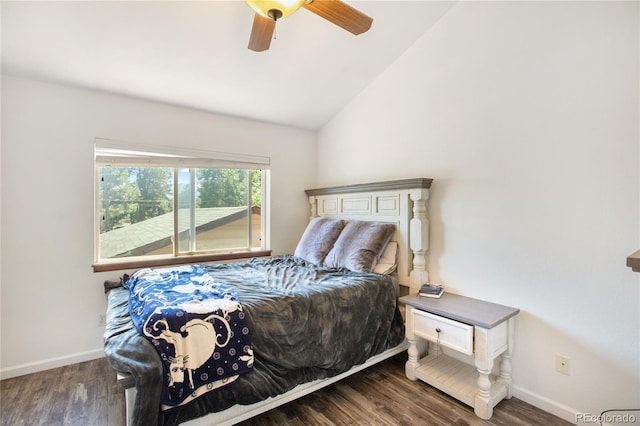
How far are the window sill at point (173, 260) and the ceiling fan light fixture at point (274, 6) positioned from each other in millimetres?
2258

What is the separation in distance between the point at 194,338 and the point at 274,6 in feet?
5.18

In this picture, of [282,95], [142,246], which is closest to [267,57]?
[282,95]

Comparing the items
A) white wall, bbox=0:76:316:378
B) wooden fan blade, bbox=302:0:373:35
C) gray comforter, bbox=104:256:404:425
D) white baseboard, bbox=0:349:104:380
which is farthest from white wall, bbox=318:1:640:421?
white baseboard, bbox=0:349:104:380

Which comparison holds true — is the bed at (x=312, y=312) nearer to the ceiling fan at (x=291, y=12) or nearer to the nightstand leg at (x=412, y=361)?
the nightstand leg at (x=412, y=361)

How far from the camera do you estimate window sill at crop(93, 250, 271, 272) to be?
8.27 ft

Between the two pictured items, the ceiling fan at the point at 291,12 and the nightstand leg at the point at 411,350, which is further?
the nightstand leg at the point at 411,350

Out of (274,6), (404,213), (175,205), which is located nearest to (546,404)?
(404,213)

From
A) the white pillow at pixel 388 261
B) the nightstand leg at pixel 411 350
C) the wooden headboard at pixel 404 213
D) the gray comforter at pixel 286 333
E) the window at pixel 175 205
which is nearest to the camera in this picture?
the gray comforter at pixel 286 333

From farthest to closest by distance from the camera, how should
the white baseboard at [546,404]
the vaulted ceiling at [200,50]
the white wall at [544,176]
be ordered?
1. the vaulted ceiling at [200,50]
2. the white baseboard at [546,404]
3. the white wall at [544,176]

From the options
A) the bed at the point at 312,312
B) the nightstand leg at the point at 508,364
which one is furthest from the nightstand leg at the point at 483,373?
the bed at the point at 312,312

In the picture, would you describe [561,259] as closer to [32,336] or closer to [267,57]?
[267,57]

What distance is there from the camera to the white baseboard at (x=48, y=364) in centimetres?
218

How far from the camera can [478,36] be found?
2.16 meters

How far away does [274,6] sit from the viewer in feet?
4.47
